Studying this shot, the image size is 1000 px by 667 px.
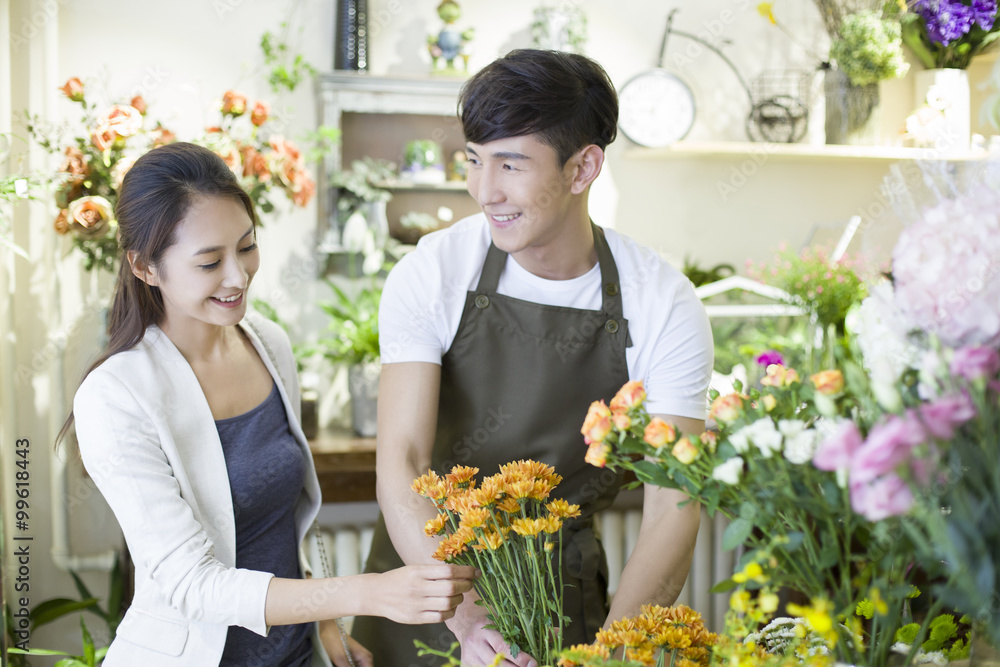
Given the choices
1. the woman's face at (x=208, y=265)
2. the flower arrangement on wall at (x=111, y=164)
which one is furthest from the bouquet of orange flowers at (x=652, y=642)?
the flower arrangement on wall at (x=111, y=164)

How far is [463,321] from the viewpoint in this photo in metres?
1.42

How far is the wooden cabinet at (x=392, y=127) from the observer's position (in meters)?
2.49

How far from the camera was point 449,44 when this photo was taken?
99.6 inches

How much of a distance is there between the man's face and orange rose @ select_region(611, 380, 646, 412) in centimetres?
67

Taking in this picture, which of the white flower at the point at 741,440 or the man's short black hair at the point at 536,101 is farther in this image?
the man's short black hair at the point at 536,101

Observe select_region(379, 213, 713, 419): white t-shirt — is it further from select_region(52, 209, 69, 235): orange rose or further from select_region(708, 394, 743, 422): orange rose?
select_region(52, 209, 69, 235): orange rose

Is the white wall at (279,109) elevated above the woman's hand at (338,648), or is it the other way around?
the white wall at (279,109)

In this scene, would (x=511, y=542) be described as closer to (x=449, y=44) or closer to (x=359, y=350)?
(x=359, y=350)

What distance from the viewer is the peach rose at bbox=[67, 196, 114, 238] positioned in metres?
1.72

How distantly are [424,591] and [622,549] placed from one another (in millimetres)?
1812

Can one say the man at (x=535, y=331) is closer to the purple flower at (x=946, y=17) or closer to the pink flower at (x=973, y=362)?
the pink flower at (x=973, y=362)

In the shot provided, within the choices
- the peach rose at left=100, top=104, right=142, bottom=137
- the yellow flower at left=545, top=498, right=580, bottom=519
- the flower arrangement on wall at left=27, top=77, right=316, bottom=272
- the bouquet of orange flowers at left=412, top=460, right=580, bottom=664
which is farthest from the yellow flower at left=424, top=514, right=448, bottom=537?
the peach rose at left=100, top=104, right=142, bottom=137

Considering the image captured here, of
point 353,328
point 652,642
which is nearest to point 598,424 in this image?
point 652,642

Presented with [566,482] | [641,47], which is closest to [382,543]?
[566,482]
